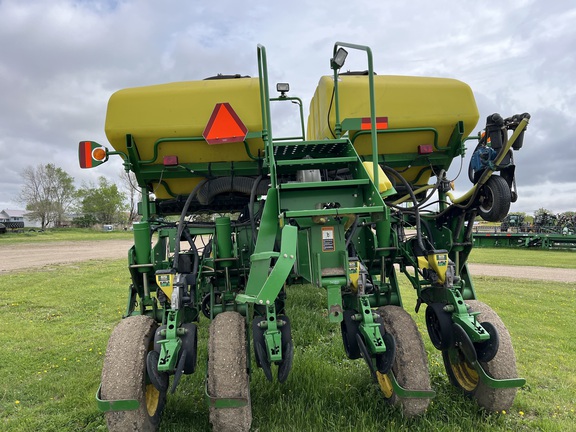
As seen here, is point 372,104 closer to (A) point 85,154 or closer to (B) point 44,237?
→ (A) point 85,154

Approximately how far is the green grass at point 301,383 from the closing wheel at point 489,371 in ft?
0.31

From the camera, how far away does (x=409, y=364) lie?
3.04m

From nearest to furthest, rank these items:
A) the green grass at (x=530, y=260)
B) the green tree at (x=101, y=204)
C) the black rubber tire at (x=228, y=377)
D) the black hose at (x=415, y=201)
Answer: the black rubber tire at (x=228, y=377), the black hose at (x=415, y=201), the green grass at (x=530, y=260), the green tree at (x=101, y=204)

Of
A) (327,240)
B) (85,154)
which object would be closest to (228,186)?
(85,154)

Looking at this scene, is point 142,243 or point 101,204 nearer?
point 142,243

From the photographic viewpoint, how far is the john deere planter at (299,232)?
2.87 metres

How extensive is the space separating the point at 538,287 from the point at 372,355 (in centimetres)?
1066

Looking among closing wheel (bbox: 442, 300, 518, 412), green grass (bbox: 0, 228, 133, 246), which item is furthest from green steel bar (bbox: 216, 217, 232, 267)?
green grass (bbox: 0, 228, 133, 246)

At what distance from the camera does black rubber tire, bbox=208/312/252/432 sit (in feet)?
9.18

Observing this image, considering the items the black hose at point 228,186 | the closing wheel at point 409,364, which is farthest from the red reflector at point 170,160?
the closing wheel at point 409,364

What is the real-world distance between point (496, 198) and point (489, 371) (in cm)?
138

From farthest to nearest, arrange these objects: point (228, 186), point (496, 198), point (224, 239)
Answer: point (228, 186) → point (224, 239) → point (496, 198)

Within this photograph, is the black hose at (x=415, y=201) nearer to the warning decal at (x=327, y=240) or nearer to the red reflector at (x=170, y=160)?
the warning decal at (x=327, y=240)

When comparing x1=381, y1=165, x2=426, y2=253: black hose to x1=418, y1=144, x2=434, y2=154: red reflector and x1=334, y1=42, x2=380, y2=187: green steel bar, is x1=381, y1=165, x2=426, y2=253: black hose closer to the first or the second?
x1=418, y1=144, x2=434, y2=154: red reflector
